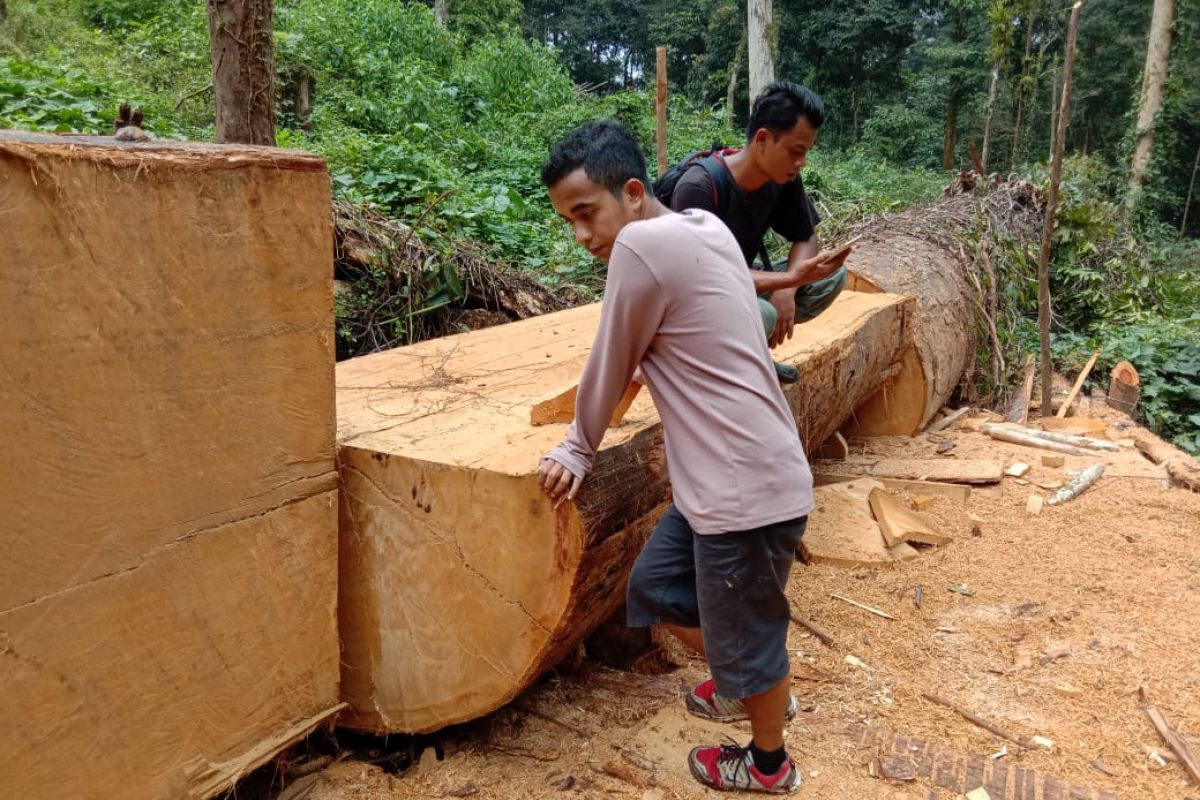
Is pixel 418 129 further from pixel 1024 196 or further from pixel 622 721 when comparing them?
pixel 622 721

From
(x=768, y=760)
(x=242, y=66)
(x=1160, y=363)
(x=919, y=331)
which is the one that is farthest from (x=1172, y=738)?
(x=1160, y=363)

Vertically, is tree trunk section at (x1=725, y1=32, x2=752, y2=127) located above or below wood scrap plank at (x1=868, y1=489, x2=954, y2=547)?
above

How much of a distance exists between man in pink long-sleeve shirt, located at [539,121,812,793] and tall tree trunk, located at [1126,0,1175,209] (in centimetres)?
1444

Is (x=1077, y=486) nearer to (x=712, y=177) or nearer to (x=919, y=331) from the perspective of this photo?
(x=919, y=331)

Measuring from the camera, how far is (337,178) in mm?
5613

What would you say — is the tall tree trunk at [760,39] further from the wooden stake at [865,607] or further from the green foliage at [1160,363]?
the wooden stake at [865,607]

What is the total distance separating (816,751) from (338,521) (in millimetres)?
1315

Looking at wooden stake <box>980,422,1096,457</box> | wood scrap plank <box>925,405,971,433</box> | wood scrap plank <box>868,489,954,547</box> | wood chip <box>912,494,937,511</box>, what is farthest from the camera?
wood scrap plank <box>925,405,971,433</box>

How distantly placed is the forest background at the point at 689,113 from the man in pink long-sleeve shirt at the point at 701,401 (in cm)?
296

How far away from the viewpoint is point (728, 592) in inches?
67.8

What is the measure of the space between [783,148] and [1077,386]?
4231 millimetres

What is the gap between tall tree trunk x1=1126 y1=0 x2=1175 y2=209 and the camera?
1328cm

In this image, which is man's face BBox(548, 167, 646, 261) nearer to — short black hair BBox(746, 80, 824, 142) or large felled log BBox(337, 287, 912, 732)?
large felled log BBox(337, 287, 912, 732)

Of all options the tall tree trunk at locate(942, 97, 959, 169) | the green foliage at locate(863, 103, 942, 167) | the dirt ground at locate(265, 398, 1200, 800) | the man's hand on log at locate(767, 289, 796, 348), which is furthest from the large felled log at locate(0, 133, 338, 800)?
the tall tree trunk at locate(942, 97, 959, 169)
